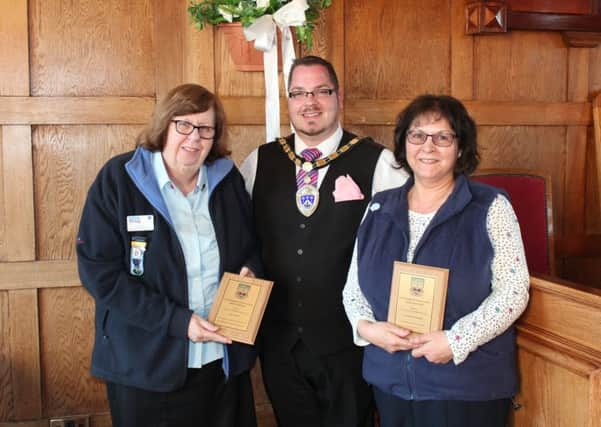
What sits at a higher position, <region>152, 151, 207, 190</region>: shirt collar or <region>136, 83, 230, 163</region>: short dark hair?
<region>136, 83, 230, 163</region>: short dark hair

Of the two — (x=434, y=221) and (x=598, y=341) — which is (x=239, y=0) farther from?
(x=598, y=341)

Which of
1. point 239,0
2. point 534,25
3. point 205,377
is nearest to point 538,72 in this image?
point 534,25

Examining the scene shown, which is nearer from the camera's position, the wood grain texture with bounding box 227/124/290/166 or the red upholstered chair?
the red upholstered chair

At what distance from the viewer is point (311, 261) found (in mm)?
2043

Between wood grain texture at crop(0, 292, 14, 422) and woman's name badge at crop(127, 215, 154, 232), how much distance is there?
114cm

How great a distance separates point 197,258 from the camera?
1822 millimetres

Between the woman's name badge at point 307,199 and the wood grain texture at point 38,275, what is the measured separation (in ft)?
3.67

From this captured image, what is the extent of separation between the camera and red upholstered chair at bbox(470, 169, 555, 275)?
2.59 metres

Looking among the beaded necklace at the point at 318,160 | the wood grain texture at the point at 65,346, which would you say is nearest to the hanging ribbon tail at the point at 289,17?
the beaded necklace at the point at 318,160

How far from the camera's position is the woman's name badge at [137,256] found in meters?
1.76

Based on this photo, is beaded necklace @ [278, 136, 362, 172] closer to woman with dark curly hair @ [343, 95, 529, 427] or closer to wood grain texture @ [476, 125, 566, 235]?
woman with dark curly hair @ [343, 95, 529, 427]

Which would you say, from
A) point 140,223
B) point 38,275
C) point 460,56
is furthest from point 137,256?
point 460,56

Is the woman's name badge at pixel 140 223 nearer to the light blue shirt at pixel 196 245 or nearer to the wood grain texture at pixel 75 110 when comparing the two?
the light blue shirt at pixel 196 245

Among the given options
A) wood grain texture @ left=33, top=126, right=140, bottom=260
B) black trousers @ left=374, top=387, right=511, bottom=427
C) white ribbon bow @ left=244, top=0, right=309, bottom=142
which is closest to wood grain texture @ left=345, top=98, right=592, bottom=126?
white ribbon bow @ left=244, top=0, right=309, bottom=142
